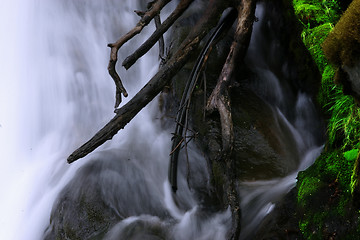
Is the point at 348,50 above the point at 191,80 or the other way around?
the other way around

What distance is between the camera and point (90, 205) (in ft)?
13.1

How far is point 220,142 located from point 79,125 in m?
2.76

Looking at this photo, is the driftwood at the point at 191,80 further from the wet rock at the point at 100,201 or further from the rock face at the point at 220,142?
the wet rock at the point at 100,201

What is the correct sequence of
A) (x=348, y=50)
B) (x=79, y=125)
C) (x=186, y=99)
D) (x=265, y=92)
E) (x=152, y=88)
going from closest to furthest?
1. (x=348, y=50)
2. (x=152, y=88)
3. (x=186, y=99)
4. (x=265, y=92)
5. (x=79, y=125)

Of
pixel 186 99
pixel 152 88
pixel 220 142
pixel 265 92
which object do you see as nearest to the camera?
pixel 152 88

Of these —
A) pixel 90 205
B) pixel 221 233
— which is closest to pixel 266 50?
pixel 221 233

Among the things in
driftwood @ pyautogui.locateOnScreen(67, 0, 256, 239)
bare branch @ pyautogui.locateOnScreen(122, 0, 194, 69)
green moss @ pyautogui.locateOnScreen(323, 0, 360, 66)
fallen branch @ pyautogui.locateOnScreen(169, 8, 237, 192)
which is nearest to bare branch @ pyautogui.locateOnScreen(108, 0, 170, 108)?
driftwood @ pyautogui.locateOnScreen(67, 0, 256, 239)

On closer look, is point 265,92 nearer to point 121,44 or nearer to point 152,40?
point 152,40

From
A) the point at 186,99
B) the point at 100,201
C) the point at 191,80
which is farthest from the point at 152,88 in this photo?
the point at 100,201

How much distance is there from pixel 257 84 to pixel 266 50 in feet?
1.51

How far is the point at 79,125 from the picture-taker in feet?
18.7

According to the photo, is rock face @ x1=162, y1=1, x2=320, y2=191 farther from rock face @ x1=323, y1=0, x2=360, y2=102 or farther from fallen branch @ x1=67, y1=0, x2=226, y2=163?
rock face @ x1=323, y1=0, x2=360, y2=102

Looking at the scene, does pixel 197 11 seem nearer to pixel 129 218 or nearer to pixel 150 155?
pixel 150 155

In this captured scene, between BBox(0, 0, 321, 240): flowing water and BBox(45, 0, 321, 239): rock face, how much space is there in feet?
0.09
